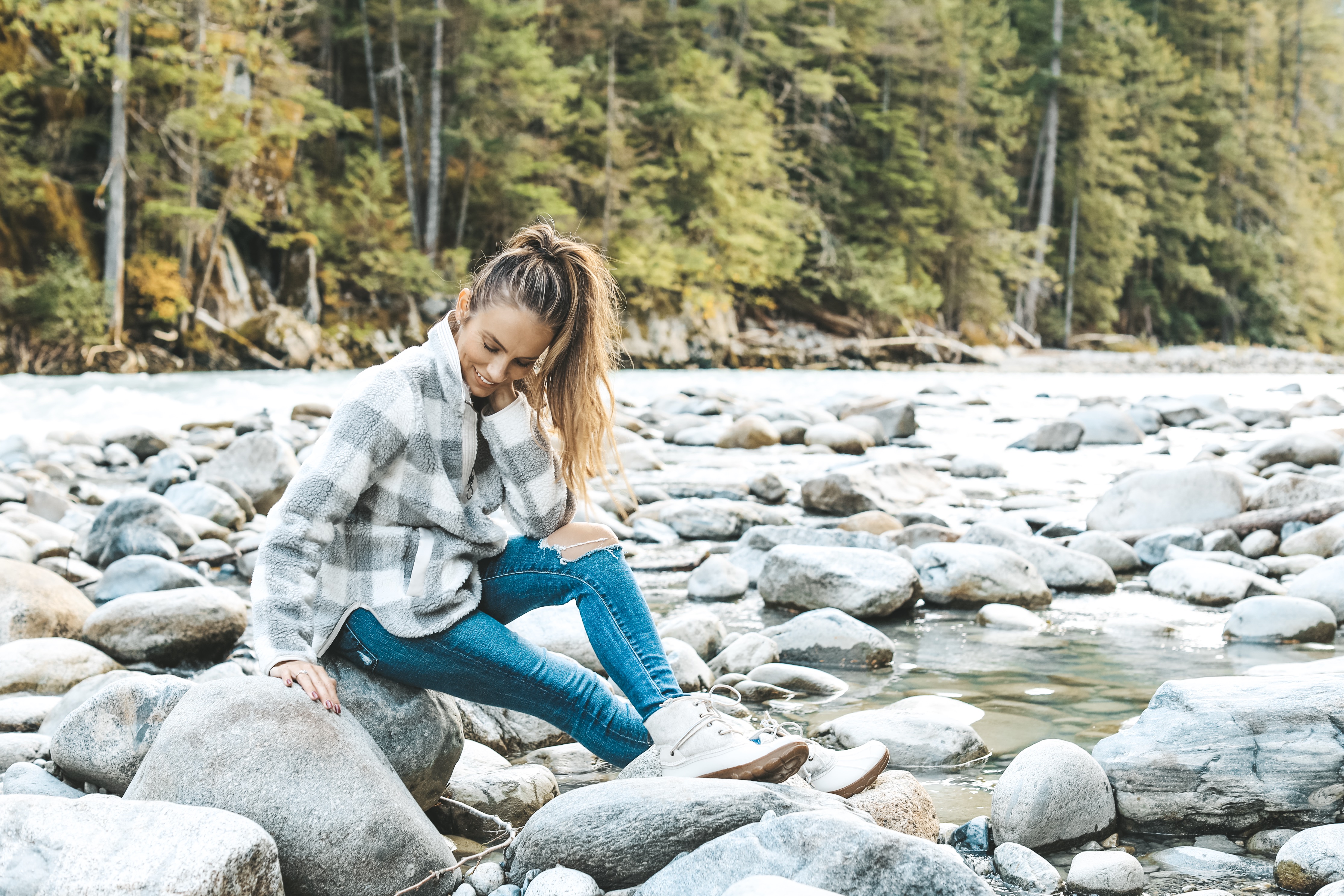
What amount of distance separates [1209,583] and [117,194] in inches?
680

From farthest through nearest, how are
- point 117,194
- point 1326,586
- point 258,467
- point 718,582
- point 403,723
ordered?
point 117,194 < point 258,467 < point 718,582 < point 1326,586 < point 403,723

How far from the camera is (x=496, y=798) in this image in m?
2.49

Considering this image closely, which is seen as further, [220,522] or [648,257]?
[648,257]

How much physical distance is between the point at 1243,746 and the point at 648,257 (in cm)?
2241

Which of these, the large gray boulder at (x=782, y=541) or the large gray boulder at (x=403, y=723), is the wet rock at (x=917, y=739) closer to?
the large gray boulder at (x=403, y=723)

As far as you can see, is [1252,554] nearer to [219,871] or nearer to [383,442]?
[383,442]

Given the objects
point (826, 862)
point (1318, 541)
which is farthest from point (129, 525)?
point (1318, 541)

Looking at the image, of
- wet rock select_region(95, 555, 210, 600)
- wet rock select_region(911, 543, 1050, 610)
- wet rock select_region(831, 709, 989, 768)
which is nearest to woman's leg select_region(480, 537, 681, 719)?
wet rock select_region(831, 709, 989, 768)

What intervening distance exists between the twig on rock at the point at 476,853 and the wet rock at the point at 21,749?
97 cm

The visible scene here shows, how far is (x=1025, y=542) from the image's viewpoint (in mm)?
4898

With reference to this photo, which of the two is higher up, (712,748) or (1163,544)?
(712,748)

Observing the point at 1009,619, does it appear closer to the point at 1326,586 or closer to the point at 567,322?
the point at 1326,586

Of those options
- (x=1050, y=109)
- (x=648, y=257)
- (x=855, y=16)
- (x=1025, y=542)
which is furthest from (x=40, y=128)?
(x=1050, y=109)

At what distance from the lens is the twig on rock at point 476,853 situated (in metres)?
1.97
